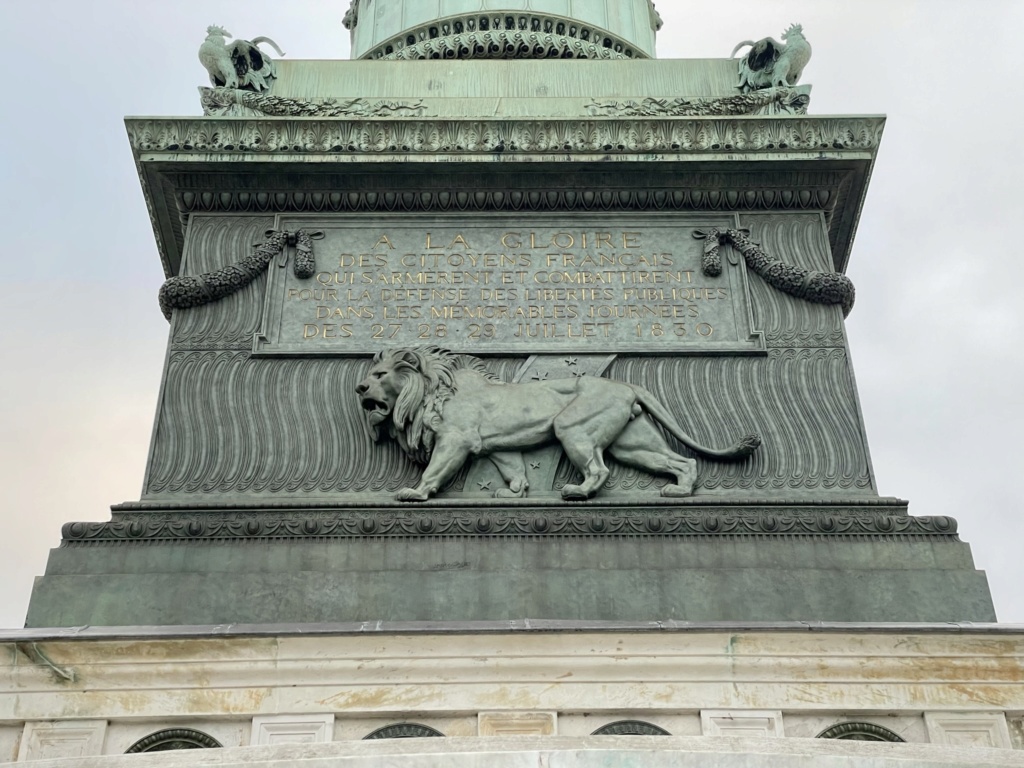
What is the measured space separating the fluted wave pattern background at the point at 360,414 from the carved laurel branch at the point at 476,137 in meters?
2.02

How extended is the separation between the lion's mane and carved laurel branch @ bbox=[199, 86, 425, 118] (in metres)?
4.21

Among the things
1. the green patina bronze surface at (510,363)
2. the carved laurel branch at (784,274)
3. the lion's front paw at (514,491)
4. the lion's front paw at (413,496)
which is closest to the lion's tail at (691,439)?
the green patina bronze surface at (510,363)

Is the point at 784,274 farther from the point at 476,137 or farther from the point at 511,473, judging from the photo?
the point at 511,473

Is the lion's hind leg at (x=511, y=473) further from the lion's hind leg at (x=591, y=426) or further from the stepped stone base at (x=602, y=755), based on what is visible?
the stepped stone base at (x=602, y=755)

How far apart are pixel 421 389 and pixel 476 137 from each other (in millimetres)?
3837

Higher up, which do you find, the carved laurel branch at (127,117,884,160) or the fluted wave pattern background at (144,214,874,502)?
the carved laurel branch at (127,117,884,160)

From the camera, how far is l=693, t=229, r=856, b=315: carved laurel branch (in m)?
16.9

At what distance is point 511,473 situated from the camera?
50.5 feet

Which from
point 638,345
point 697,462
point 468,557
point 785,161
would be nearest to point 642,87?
point 785,161

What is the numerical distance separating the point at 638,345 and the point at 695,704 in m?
5.05

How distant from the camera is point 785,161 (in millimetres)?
17672

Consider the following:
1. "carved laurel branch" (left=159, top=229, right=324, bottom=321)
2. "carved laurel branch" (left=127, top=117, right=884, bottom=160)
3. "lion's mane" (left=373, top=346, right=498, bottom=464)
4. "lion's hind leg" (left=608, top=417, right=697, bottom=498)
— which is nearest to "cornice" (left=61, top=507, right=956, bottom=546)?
"lion's hind leg" (left=608, top=417, right=697, bottom=498)

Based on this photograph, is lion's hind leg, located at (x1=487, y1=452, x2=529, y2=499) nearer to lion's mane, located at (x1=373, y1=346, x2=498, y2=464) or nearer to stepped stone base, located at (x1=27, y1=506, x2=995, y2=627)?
stepped stone base, located at (x1=27, y1=506, x2=995, y2=627)

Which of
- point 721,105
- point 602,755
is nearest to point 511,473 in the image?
point 602,755
